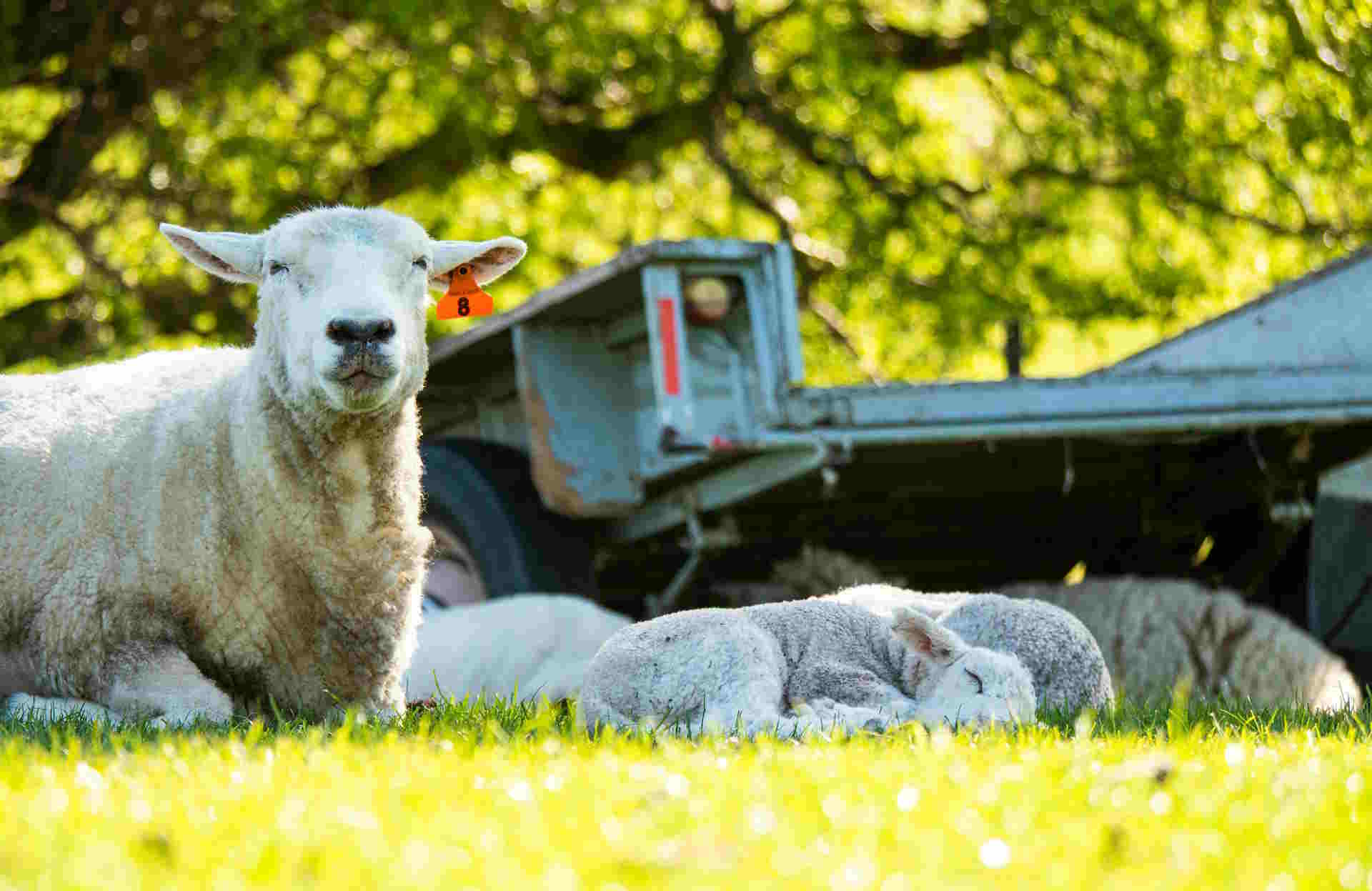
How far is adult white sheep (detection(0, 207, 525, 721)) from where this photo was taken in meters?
4.87

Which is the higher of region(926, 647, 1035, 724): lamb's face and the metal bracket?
the metal bracket

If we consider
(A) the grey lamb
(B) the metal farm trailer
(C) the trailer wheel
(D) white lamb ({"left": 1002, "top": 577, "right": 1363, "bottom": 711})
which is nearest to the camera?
(A) the grey lamb

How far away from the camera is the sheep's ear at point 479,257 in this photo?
5.44m

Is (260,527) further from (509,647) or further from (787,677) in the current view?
(509,647)

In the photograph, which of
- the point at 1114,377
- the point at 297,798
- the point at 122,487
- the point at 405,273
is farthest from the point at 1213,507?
the point at 297,798

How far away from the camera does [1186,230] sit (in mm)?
14609

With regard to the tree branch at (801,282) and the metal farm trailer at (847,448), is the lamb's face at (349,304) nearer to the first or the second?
the metal farm trailer at (847,448)

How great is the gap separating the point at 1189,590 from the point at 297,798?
5.44m

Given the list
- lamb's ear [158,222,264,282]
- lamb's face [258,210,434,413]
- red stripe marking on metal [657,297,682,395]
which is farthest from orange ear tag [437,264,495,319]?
red stripe marking on metal [657,297,682,395]

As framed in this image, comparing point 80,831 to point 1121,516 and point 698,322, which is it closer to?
point 698,322

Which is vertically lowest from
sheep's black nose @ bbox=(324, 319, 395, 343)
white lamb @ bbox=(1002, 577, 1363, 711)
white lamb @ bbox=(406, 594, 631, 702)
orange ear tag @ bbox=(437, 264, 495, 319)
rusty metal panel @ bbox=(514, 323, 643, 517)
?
white lamb @ bbox=(1002, 577, 1363, 711)

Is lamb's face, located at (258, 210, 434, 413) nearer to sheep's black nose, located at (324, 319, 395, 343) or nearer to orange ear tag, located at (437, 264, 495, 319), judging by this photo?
sheep's black nose, located at (324, 319, 395, 343)

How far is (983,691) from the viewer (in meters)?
4.59

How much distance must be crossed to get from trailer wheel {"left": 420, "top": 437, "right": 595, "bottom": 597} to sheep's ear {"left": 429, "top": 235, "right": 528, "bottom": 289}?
1938 millimetres
